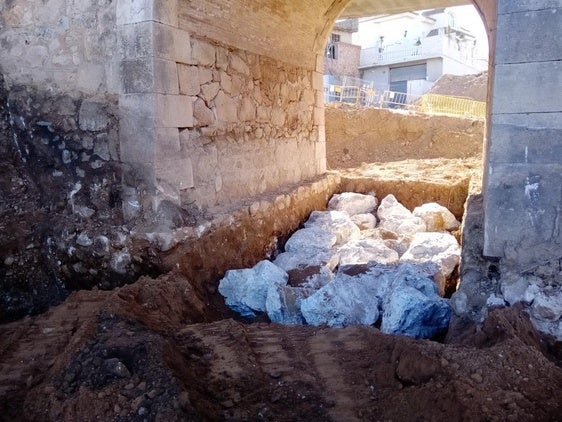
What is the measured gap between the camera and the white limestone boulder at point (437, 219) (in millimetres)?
6730

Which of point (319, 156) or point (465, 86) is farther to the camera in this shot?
point (465, 86)

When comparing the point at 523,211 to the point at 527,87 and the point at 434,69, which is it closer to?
the point at 527,87

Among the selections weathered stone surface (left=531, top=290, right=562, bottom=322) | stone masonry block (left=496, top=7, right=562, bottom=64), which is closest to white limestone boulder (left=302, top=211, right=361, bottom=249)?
weathered stone surface (left=531, top=290, right=562, bottom=322)

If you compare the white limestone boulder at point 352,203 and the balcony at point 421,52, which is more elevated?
the balcony at point 421,52

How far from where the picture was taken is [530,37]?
118 inches

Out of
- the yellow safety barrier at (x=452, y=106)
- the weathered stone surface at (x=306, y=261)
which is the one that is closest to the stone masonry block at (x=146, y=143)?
the weathered stone surface at (x=306, y=261)

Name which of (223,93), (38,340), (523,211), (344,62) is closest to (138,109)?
(223,93)

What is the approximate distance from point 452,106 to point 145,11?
46.9 feet

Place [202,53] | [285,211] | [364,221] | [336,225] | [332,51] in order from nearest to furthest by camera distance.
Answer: [202,53], [285,211], [336,225], [364,221], [332,51]

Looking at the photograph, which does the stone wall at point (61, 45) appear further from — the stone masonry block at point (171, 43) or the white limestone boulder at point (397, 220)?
the white limestone boulder at point (397, 220)

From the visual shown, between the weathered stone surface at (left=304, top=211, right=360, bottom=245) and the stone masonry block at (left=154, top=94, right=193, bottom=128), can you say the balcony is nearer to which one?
the weathered stone surface at (left=304, top=211, right=360, bottom=245)

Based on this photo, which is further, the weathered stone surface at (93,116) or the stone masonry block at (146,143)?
the weathered stone surface at (93,116)

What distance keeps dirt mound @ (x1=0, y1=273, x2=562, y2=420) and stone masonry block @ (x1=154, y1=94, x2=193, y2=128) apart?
1560 mm

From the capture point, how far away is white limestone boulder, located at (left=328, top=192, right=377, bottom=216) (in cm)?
756
